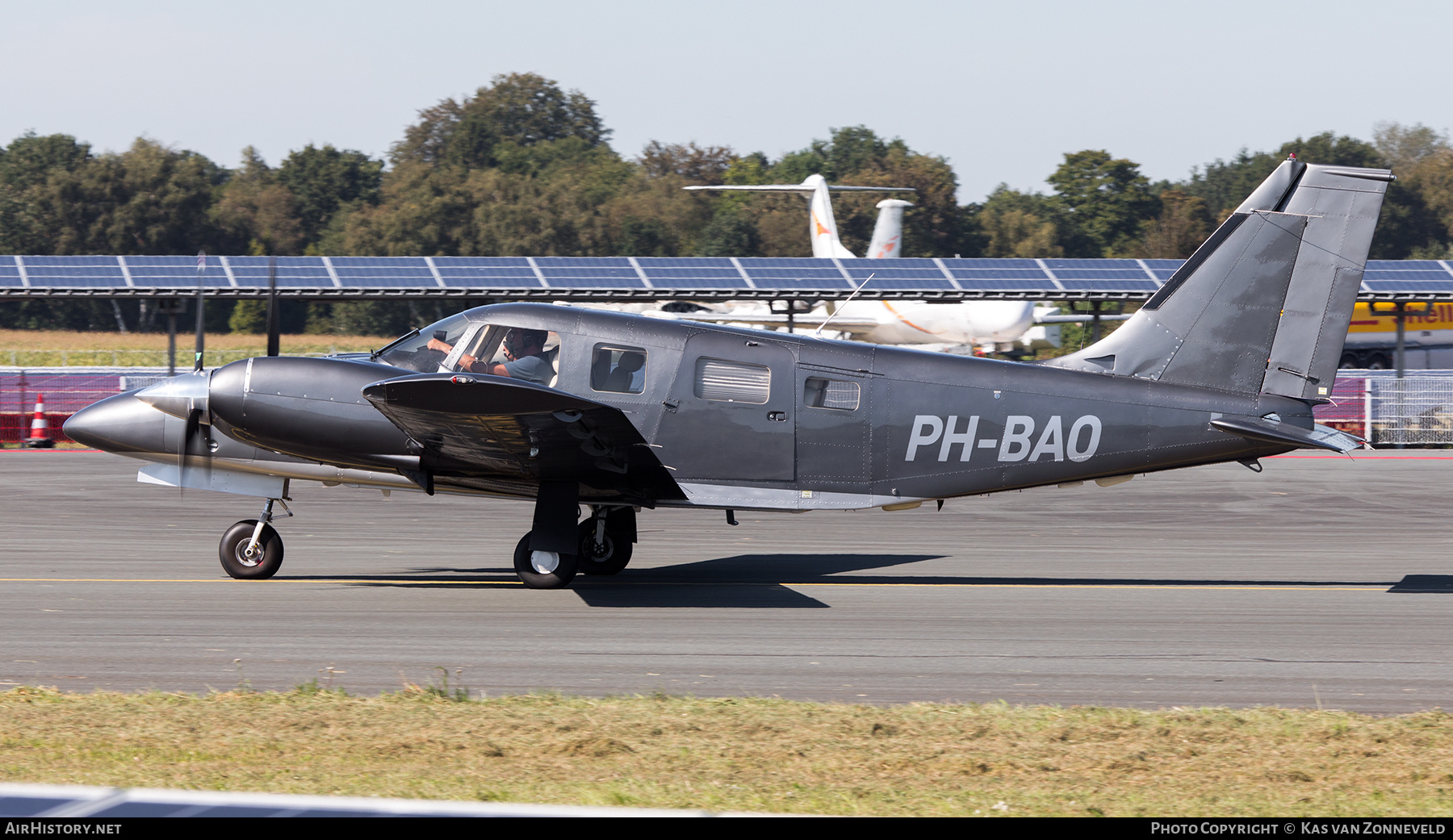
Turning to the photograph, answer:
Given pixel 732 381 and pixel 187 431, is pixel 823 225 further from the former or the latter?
pixel 187 431

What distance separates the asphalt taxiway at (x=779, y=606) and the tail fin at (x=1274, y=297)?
2072 millimetres

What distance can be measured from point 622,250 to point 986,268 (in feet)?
170

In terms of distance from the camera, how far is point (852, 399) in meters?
11.5

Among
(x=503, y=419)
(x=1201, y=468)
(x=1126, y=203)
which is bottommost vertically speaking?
(x=1201, y=468)

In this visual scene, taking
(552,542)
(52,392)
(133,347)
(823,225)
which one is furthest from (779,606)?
(133,347)

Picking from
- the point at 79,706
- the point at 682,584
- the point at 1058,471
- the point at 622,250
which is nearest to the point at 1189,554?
the point at 1058,471

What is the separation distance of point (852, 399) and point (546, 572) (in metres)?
3.20

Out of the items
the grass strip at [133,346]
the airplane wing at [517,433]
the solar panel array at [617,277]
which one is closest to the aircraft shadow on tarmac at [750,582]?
the airplane wing at [517,433]

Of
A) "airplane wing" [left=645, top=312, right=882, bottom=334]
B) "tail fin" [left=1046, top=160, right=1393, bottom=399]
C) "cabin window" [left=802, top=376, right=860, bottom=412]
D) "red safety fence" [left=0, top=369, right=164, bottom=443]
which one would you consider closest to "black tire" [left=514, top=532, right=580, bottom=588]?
A: "cabin window" [left=802, top=376, right=860, bottom=412]

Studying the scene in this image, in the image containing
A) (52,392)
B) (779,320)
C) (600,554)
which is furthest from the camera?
(779,320)

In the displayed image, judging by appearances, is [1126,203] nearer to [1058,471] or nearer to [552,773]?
[1058,471]

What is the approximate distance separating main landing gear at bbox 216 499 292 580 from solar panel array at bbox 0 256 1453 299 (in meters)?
19.0

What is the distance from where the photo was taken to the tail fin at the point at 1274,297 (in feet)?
37.0
